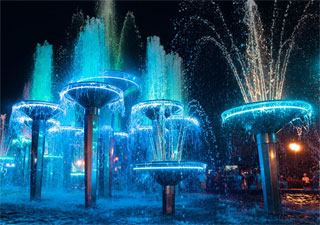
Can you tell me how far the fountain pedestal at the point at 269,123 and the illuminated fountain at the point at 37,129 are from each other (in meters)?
7.93

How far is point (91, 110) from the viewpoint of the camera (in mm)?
11570

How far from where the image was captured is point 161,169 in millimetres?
8820

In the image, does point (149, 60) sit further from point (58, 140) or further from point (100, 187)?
point (58, 140)

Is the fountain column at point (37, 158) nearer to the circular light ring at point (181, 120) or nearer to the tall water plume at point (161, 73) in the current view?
the circular light ring at point (181, 120)

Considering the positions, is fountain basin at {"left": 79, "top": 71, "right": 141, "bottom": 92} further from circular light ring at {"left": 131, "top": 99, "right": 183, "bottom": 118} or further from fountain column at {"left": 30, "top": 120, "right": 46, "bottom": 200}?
fountain column at {"left": 30, "top": 120, "right": 46, "bottom": 200}

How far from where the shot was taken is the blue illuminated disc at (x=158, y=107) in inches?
538

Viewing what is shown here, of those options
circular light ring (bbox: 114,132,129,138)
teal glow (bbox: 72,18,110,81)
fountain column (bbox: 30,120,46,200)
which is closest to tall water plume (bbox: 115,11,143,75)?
circular light ring (bbox: 114,132,129,138)

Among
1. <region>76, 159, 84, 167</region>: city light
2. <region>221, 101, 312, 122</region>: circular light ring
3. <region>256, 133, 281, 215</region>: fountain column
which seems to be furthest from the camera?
<region>76, 159, 84, 167</region>: city light

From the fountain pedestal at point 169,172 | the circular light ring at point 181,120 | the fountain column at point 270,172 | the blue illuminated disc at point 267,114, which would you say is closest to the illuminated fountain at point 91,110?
the fountain pedestal at point 169,172

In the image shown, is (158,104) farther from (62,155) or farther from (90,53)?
(62,155)

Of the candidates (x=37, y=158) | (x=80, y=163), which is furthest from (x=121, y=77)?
(x=80, y=163)

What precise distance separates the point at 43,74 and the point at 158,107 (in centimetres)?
815

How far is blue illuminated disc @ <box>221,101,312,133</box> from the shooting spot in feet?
27.8

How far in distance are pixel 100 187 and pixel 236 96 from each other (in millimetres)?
20662
